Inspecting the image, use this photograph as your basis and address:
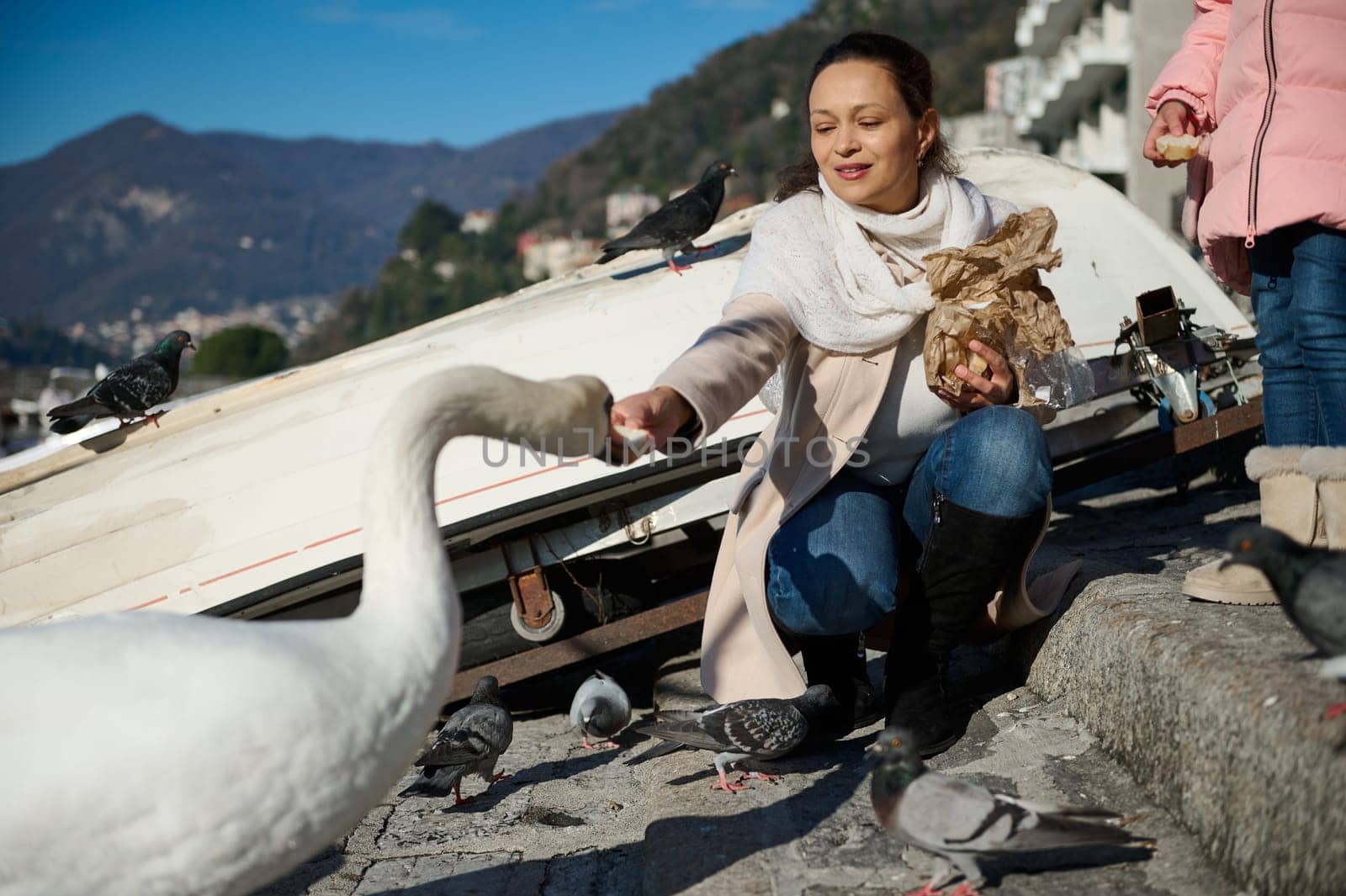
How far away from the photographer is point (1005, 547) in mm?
3000

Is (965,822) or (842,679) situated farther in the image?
(842,679)

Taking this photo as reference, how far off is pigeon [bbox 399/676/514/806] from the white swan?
Result: 2.04 meters

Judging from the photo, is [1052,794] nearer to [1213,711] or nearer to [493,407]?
[1213,711]

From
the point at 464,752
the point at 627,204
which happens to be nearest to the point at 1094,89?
the point at 464,752

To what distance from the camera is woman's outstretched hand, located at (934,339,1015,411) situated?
3.04m

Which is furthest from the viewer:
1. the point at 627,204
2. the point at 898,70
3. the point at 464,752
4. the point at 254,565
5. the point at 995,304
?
the point at 627,204

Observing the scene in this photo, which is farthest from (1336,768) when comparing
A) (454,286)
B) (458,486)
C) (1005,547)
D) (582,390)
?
(454,286)

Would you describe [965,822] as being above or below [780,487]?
below

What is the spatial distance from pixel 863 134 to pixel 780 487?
3.30ft

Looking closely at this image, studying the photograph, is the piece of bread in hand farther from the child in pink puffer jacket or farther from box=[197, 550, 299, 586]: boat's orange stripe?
box=[197, 550, 299, 586]: boat's orange stripe

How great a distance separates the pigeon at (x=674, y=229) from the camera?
6.22 meters

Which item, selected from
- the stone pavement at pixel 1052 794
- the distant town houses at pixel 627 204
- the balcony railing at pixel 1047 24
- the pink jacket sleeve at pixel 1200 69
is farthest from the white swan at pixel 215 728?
the distant town houses at pixel 627 204

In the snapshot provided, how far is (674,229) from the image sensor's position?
6.27 meters

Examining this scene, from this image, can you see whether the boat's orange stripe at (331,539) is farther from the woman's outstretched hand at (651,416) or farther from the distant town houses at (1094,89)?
the distant town houses at (1094,89)
